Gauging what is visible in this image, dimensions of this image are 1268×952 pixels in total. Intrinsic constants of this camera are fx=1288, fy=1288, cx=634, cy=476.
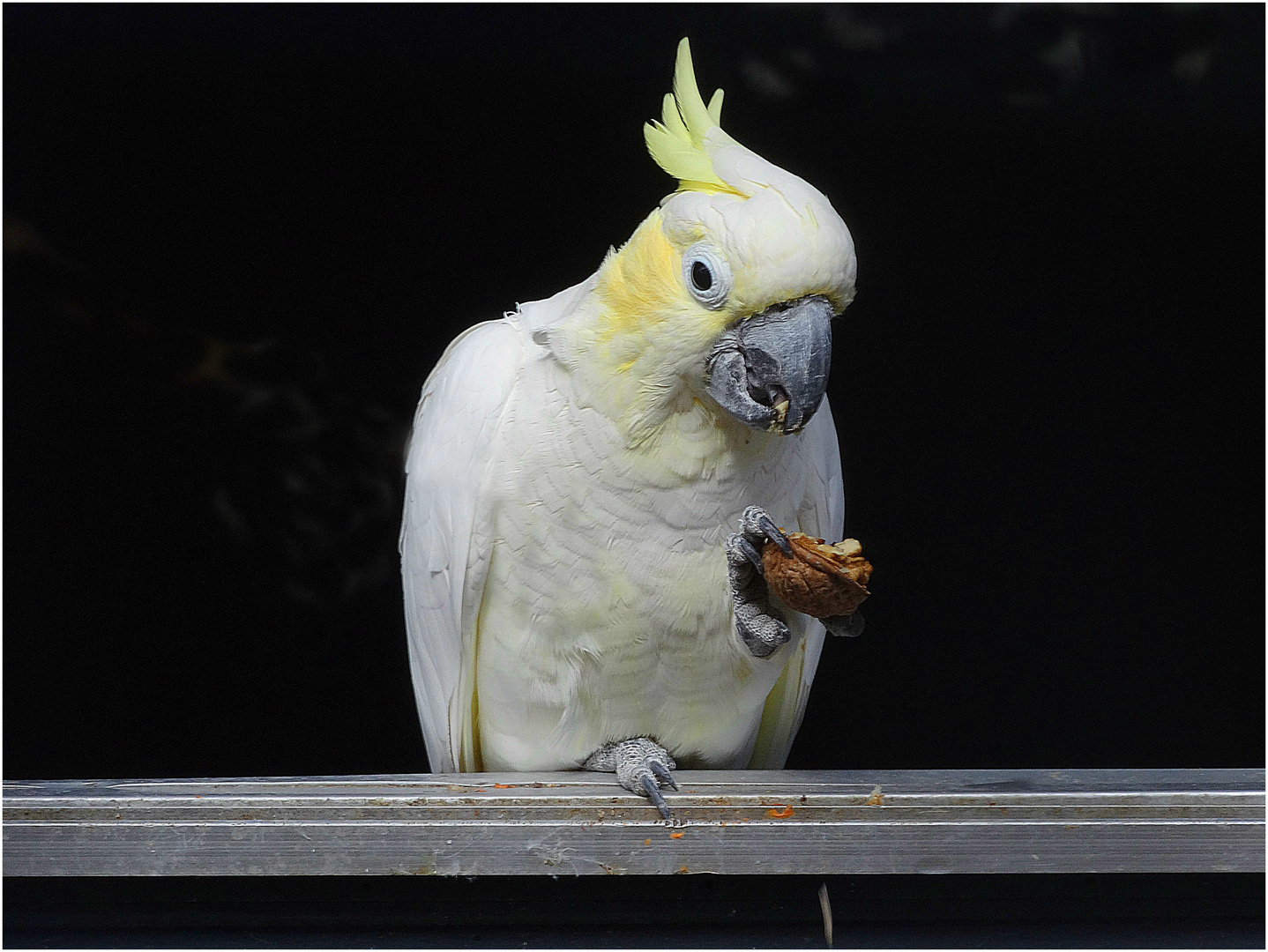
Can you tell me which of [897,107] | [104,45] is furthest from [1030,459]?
[104,45]

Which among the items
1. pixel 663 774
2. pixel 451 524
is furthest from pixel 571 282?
pixel 663 774

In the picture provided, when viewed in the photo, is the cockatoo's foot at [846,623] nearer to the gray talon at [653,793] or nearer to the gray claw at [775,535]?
the gray claw at [775,535]

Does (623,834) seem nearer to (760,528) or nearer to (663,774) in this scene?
(663,774)

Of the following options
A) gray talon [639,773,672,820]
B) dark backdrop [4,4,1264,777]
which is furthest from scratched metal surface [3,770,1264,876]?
dark backdrop [4,4,1264,777]

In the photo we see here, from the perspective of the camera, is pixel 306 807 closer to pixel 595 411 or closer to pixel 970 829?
pixel 595 411

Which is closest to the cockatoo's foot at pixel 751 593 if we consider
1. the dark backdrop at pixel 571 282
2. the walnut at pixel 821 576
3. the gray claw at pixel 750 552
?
the gray claw at pixel 750 552

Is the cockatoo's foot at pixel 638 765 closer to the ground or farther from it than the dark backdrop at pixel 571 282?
closer to the ground
